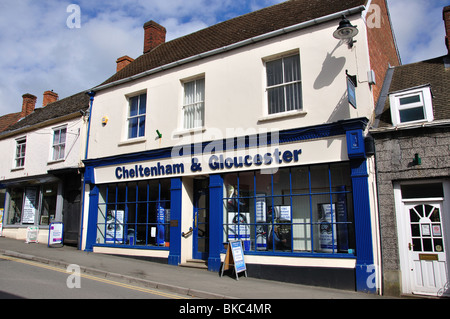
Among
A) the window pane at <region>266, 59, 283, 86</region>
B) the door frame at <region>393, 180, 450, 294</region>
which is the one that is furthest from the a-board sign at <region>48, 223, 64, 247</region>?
the door frame at <region>393, 180, 450, 294</region>

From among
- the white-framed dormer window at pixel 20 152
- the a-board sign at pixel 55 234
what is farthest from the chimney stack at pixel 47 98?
the a-board sign at pixel 55 234

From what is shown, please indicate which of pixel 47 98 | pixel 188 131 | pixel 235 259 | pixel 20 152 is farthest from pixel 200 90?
pixel 47 98

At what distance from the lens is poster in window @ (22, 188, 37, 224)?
17047 millimetres

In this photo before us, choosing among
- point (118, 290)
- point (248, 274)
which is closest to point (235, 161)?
point (248, 274)

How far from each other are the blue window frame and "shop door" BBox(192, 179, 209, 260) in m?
3.12

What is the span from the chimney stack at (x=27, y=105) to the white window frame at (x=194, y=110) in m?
14.8

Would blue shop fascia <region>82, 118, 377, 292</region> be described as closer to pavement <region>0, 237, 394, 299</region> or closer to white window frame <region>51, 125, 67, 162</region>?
pavement <region>0, 237, 394, 299</region>

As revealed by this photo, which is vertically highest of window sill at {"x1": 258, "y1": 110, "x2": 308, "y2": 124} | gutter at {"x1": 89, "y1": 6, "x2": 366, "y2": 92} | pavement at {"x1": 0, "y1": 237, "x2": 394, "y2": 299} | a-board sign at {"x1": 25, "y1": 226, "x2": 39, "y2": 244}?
gutter at {"x1": 89, "y1": 6, "x2": 366, "y2": 92}

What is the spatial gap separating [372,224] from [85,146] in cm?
1141

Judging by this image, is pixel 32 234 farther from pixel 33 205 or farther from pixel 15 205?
pixel 15 205

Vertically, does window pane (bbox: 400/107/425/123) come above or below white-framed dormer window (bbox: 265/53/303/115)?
below

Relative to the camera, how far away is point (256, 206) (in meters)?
10.3

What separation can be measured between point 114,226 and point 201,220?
3723mm
